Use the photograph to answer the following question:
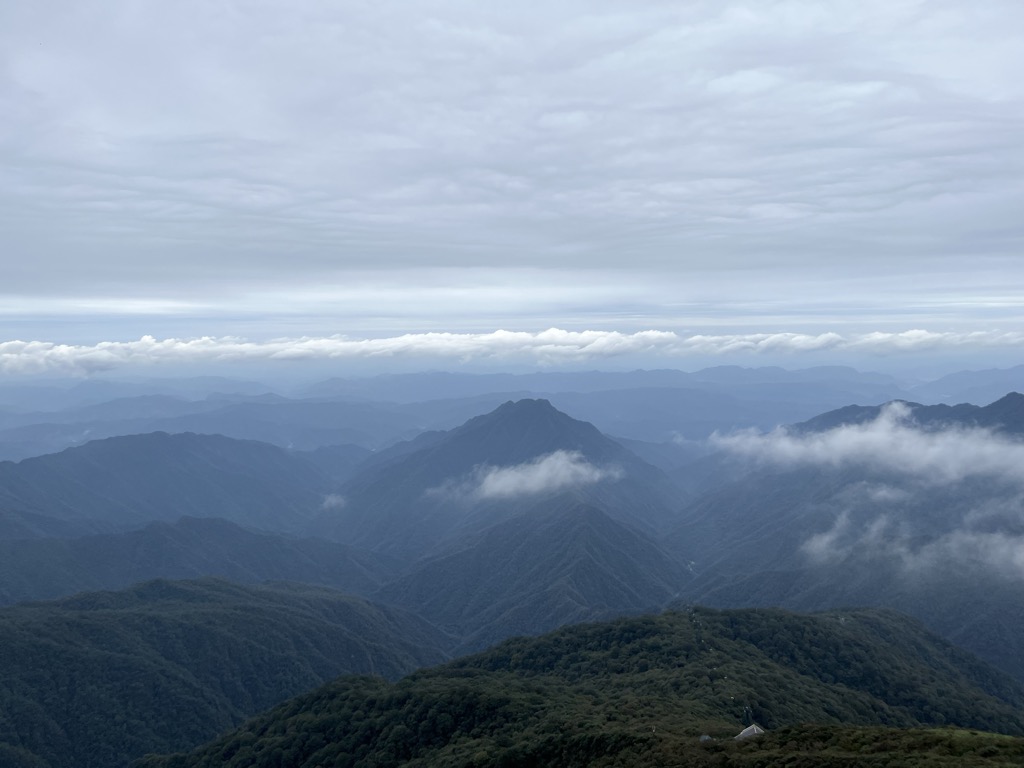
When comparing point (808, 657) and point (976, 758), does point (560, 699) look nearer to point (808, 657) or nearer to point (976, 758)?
point (976, 758)

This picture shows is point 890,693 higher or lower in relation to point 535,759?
lower

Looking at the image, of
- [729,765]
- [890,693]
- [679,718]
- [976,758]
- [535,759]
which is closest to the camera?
[976,758]

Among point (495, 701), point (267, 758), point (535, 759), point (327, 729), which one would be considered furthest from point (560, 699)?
point (267, 758)

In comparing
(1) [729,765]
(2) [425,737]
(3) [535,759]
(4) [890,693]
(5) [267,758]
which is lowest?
(4) [890,693]

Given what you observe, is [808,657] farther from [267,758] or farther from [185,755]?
[185,755]

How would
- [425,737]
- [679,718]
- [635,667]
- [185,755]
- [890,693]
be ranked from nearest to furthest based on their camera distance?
[679,718]
[425,737]
[185,755]
[635,667]
[890,693]

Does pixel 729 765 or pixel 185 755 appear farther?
pixel 185 755
